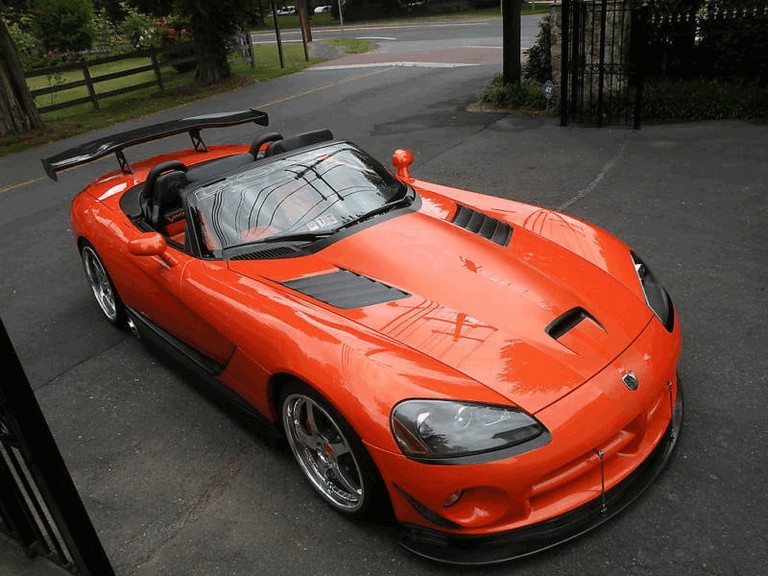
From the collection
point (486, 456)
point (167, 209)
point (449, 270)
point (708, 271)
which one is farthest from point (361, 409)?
point (708, 271)

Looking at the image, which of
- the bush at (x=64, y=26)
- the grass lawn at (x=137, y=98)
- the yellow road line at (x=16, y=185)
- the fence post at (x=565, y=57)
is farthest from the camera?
the bush at (x=64, y=26)

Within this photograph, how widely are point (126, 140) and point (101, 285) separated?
1.12 metres

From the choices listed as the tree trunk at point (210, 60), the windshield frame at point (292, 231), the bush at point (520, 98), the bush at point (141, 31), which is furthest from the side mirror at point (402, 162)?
the bush at point (141, 31)

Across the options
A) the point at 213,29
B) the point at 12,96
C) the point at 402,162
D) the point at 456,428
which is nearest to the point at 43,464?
the point at 456,428

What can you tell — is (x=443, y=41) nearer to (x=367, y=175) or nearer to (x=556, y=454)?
(x=367, y=175)

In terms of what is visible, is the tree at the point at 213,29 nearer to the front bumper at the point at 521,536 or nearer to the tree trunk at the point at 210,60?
the tree trunk at the point at 210,60

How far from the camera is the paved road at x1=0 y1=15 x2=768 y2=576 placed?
273 centimetres

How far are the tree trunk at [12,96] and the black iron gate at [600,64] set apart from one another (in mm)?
10825

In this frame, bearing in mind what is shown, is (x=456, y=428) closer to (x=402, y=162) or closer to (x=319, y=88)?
(x=402, y=162)

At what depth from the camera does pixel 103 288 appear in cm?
498

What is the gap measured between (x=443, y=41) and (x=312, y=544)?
23281 millimetres

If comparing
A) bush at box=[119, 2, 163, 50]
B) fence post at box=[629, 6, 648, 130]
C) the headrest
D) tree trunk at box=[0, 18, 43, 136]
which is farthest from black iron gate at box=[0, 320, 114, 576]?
bush at box=[119, 2, 163, 50]

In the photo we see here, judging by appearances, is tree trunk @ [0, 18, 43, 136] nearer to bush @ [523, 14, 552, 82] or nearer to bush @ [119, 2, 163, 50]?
bush @ [119, 2, 163, 50]

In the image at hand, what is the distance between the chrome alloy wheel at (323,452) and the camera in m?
2.85
